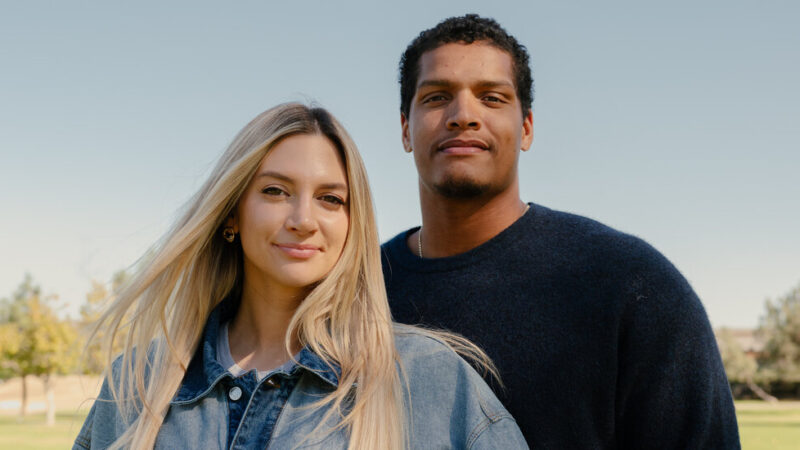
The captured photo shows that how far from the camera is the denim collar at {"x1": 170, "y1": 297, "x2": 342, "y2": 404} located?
113 inches

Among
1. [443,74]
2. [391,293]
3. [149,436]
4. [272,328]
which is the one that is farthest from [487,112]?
[149,436]

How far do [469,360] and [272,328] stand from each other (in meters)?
0.85

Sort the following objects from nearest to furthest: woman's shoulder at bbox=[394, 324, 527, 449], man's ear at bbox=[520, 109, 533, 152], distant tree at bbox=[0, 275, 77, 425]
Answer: woman's shoulder at bbox=[394, 324, 527, 449] < man's ear at bbox=[520, 109, 533, 152] < distant tree at bbox=[0, 275, 77, 425]

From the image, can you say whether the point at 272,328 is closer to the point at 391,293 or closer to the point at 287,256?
the point at 287,256

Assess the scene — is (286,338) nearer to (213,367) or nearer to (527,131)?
(213,367)

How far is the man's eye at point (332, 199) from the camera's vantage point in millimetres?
2957

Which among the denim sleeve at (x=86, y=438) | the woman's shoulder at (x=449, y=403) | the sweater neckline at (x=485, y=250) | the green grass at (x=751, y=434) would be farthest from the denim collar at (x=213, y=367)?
the green grass at (x=751, y=434)

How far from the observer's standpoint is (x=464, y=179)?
337cm

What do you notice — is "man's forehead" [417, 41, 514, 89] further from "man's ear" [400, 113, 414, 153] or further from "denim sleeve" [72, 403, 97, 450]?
"denim sleeve" [72, 403, 97, 450]

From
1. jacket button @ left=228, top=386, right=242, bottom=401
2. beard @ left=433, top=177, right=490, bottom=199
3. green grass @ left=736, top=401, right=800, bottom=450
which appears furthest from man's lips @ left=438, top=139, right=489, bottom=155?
green grass @ left=736, top=401, right=800, bottom=450

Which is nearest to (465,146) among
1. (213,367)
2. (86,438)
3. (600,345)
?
(600,345)

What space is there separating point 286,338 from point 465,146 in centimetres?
117

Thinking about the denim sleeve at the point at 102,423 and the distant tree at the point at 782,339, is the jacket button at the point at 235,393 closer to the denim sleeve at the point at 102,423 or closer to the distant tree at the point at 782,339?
the denim sleeve at the point at 102,423

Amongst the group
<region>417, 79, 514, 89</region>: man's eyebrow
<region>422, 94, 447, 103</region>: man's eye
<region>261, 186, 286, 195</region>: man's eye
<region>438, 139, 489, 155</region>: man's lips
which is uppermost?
<region>417, 79, 514, 89</region>: man's eyebrow
